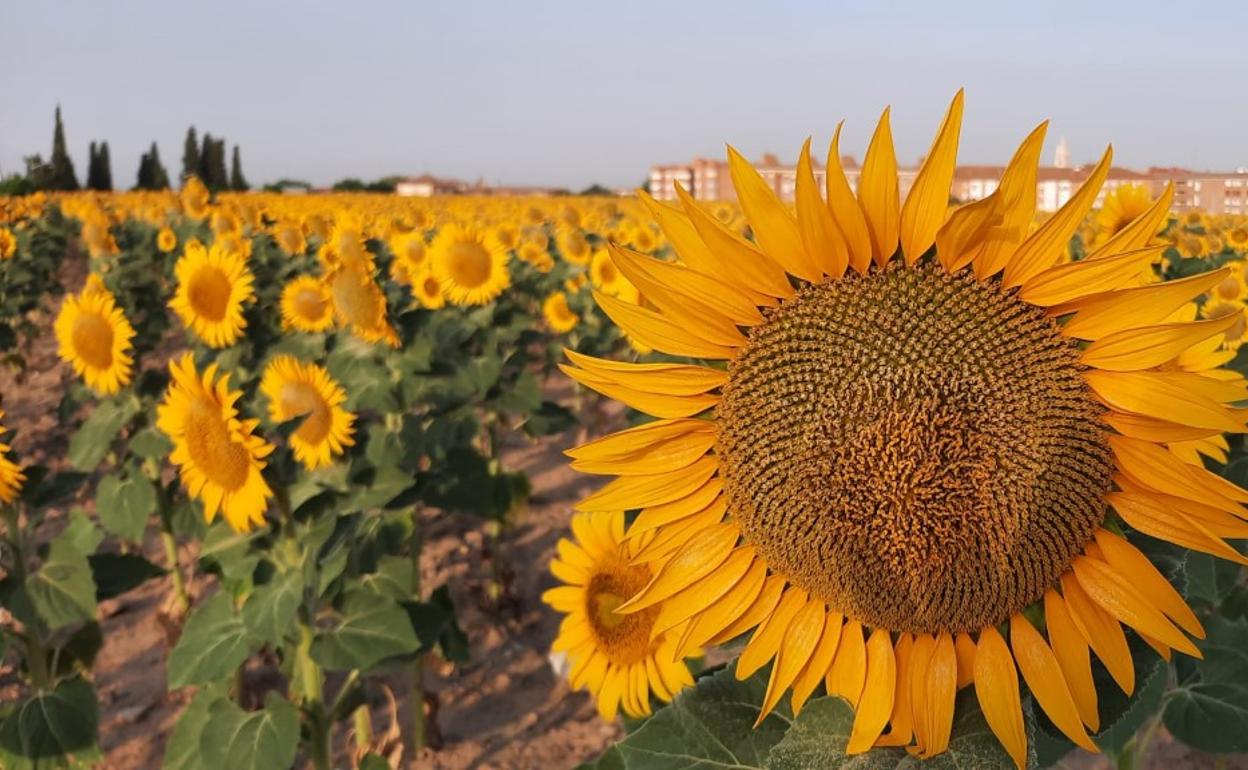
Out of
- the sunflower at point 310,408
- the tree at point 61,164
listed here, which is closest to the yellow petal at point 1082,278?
the sunflower at point 310,408

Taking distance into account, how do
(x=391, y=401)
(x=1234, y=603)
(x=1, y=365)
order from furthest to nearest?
(x=1, y=365) < (x=391, y=401) < (x=1234, y=603)

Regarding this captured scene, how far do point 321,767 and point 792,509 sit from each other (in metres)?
2.57

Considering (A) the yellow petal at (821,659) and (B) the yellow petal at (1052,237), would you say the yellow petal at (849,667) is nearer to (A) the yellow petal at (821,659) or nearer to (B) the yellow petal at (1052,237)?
(A) the yellow petal at (821,659)

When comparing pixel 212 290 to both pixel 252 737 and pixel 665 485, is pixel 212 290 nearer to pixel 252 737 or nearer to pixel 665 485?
pixel 252 737

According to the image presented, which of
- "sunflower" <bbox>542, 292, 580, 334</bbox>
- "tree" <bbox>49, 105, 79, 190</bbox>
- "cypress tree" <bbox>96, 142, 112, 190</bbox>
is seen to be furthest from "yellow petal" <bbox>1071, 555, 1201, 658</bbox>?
"cypress tree" <bbox>96, 142, 112, 190</bbox>

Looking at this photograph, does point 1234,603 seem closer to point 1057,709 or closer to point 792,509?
point 1057,709

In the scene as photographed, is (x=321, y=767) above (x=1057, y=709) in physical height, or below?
below

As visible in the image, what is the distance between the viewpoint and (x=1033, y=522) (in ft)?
3.11

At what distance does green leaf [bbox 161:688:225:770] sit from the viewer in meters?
2.92

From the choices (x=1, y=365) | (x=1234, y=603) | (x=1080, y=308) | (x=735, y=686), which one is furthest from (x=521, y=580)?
(x=1, y=365)

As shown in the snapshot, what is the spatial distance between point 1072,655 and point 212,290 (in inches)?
165

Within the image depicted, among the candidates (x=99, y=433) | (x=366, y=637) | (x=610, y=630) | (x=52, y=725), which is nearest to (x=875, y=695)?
(x=610, y=630)

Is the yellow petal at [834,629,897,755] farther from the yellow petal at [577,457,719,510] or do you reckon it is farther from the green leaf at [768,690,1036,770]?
the yellow petal at [577,457,719,510]

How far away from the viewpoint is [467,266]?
565cm
